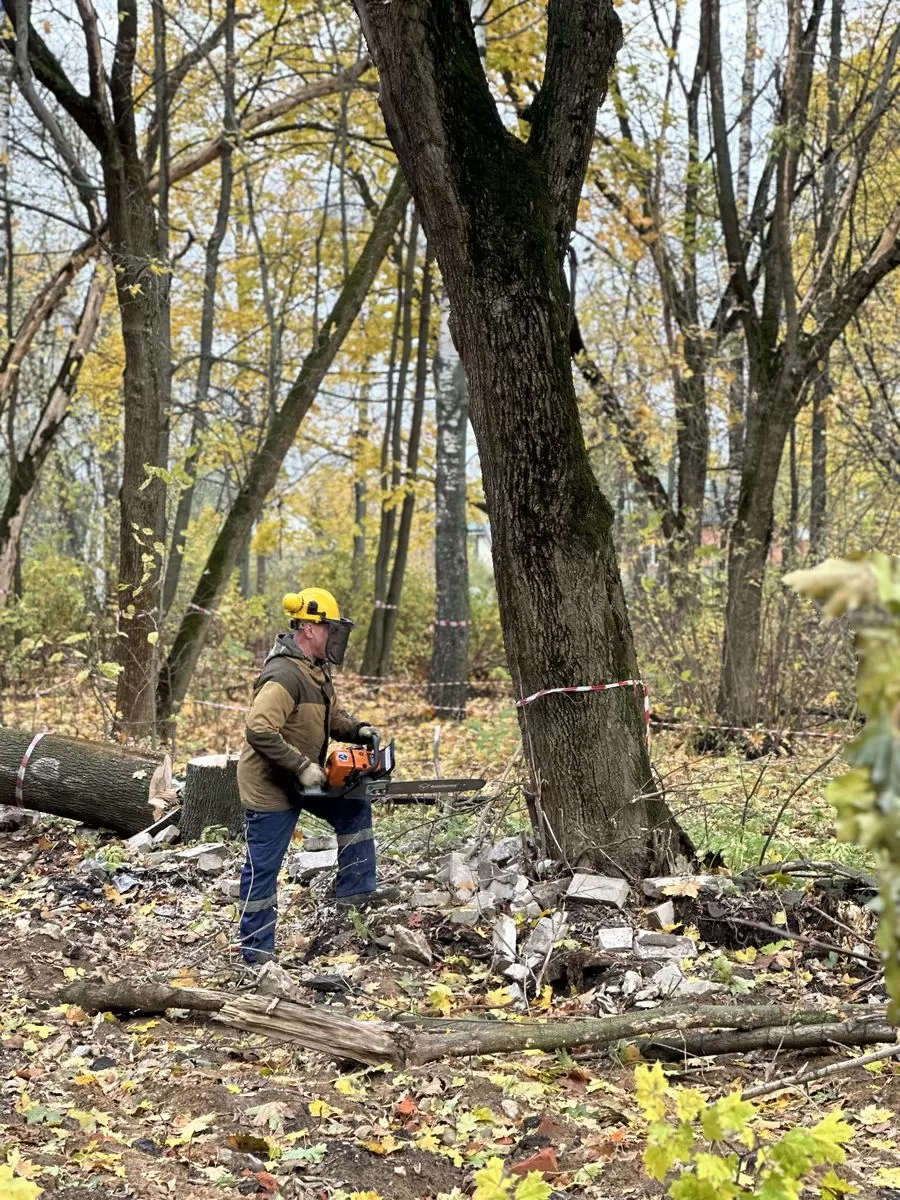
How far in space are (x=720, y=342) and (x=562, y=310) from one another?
899 centimetres

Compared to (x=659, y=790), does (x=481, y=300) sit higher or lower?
higher

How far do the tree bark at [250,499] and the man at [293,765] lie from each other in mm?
4606

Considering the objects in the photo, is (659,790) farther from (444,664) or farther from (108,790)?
(444,664)

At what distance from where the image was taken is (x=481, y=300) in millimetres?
4902

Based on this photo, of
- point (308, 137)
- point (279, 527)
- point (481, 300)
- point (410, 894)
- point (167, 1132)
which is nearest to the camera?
point (167, 1132)

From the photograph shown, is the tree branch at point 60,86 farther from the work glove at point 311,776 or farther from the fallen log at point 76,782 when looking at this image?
the work glove at point 311,776

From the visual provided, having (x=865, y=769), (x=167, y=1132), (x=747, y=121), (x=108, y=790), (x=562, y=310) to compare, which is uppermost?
(x=747, y=121)

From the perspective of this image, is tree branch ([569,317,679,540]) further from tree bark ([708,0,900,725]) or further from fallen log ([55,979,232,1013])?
fallen log ([55,979,232,1013])

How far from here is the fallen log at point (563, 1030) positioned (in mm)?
3674

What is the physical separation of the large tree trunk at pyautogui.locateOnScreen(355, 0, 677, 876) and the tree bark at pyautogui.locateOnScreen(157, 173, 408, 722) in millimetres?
5412

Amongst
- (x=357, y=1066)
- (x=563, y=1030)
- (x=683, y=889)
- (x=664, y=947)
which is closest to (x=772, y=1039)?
(x=563, y=1030)

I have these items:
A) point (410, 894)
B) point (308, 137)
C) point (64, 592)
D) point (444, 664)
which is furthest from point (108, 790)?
point (308, 137)

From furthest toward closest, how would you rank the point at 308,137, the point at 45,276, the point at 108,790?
the point at 45,276
the point at 308,137
the point at 108,790

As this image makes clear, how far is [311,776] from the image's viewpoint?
5.24m
